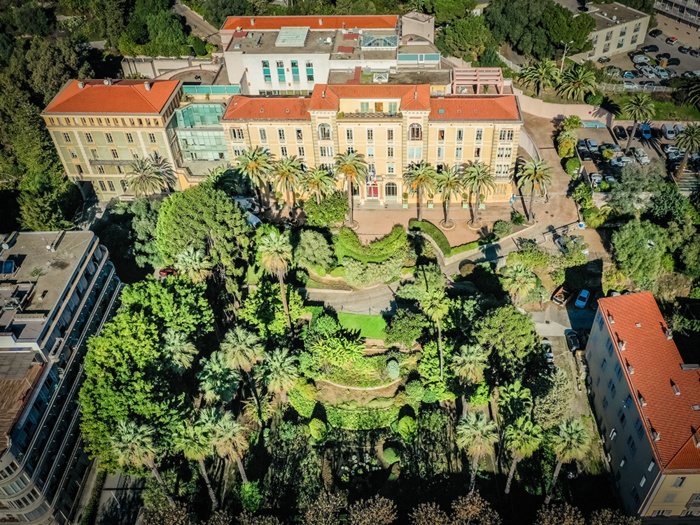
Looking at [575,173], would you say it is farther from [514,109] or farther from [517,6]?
[517,6]

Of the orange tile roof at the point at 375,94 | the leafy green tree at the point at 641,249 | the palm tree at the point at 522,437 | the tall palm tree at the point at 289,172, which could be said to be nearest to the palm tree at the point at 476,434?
the palm tree at the point at 522,437

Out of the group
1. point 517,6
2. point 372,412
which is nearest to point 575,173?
point 517,6

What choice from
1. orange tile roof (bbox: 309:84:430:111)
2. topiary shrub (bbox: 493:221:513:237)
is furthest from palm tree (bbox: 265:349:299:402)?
orange tile roof (bbox: 309:84:430:111)

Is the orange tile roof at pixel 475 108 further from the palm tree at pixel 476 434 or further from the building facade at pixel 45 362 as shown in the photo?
the building facade at pixel 45 362

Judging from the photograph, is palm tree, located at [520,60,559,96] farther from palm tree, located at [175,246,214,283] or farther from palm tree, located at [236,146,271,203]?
palm tree, located at [175,246,214,283]

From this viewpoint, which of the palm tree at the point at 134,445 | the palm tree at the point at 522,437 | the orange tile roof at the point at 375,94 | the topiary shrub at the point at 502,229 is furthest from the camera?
the topiary shrub at the point at 502,229

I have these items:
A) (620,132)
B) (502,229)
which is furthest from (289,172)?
(620,132)

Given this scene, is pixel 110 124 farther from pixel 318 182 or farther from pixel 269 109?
pixel 318 182
